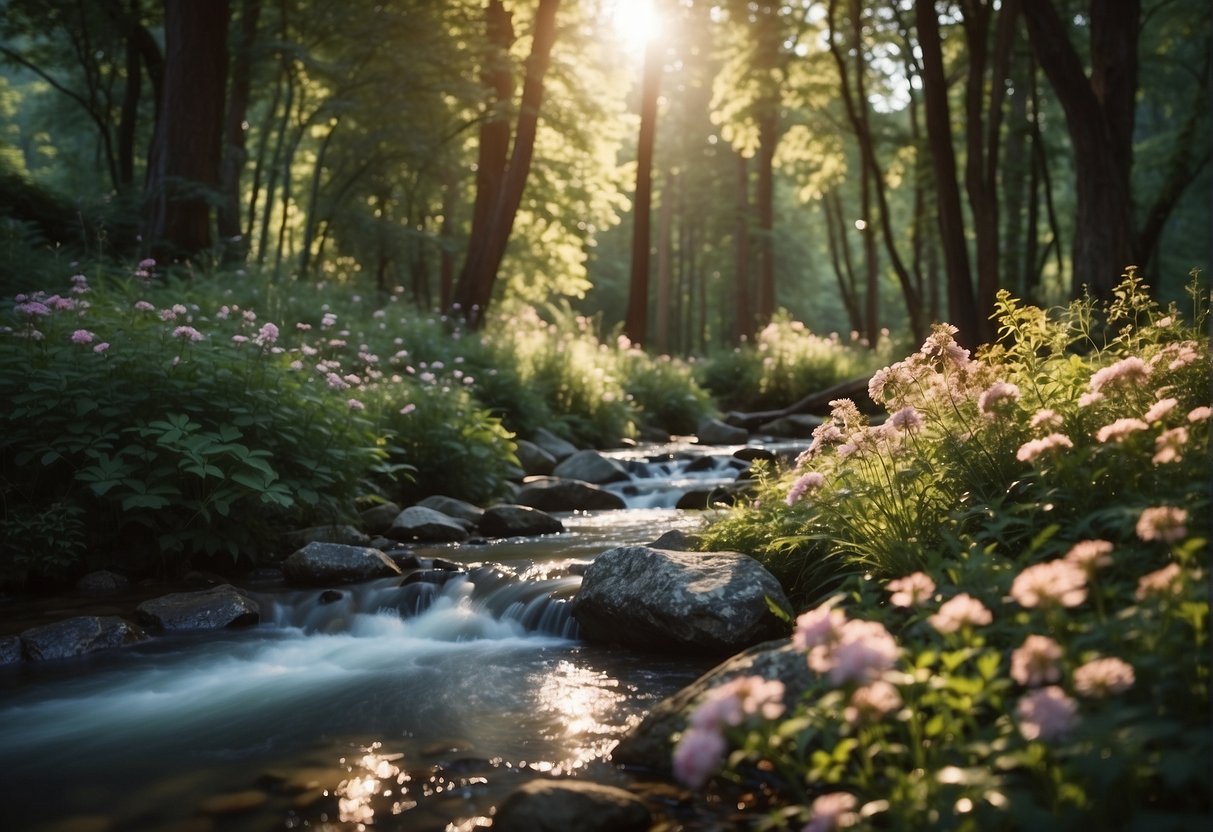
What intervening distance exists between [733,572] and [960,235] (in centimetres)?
853

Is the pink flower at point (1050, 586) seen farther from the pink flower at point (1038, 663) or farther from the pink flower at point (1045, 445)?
the pink flower at point (1045, 445)

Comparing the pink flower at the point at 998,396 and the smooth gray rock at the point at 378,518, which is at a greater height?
the pink flower at the point at 998,396

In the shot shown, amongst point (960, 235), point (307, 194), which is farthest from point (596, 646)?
point (307, 194)

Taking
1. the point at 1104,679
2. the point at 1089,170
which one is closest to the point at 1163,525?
the point at 1104,679

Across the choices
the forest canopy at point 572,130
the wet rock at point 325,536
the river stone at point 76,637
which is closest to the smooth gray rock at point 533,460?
the wet rock at point 325,536

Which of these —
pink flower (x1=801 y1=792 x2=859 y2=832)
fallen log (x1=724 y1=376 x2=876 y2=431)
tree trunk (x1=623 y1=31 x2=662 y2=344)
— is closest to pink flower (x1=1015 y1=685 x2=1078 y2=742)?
pink flower (x1=801 y1=792 x2=859 y2=832)

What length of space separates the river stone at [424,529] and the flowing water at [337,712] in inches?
65.2

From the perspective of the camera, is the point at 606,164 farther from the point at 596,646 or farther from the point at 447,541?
the point at 596,646

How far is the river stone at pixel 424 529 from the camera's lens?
327 inches

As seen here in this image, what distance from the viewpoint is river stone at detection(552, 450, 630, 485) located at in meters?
11.2

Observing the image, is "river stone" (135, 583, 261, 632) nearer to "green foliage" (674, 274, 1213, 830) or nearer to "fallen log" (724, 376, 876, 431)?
"green foliage" (674, 274, 1213, 830)

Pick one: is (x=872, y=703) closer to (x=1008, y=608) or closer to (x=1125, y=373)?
(x=1008, y=608)

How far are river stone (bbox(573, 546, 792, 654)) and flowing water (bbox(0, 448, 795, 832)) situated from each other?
15 centimetres

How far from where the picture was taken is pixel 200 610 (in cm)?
586
